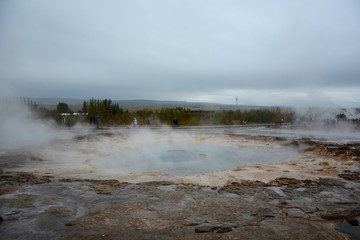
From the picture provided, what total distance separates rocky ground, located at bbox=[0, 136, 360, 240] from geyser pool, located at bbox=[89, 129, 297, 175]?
7.00 ft

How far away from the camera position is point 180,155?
14562mm

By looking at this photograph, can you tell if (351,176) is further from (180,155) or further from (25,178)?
(25,178)

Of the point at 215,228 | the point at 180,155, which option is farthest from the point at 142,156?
the point at 215,228

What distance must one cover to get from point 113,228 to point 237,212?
7.87ft

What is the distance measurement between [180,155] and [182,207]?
315 inches

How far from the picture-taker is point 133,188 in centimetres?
807

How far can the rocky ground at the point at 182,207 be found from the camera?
209 inches

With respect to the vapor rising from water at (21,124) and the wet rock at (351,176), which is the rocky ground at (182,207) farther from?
the vapor rising from water at (21,124)

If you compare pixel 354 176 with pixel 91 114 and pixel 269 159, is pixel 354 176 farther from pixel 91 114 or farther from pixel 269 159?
pixel 91 114

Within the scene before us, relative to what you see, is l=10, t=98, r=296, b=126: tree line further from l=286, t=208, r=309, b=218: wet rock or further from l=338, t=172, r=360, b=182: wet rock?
l=286, t=208, r=309, b=218: wet rock

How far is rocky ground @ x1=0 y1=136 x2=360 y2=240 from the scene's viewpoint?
530cm

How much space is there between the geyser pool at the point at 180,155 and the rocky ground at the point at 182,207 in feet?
7.00

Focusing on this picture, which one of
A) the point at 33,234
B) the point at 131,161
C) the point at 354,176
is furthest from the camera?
the point at 131,161

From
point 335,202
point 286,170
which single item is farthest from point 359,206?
→ point 286,170
